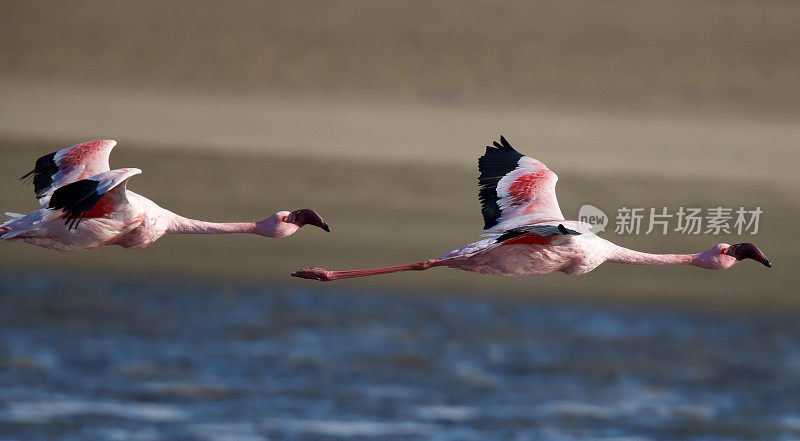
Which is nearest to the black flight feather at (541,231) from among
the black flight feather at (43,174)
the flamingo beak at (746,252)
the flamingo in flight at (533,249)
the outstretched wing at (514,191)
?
the flamingo in flight at (533,249)

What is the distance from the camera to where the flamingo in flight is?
895cm

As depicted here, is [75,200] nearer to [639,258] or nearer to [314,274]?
[314,274]

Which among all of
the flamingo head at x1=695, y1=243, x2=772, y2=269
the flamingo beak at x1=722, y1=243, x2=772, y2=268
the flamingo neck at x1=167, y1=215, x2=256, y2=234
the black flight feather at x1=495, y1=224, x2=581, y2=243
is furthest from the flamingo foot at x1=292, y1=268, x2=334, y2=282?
the flamingo beak at x1=722, y1=243, x2=772, y2=268

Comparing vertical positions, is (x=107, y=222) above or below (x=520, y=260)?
above

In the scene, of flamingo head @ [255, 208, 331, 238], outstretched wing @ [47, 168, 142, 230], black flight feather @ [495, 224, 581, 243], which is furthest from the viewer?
flamingo head @ [255, 208, 331, 238]

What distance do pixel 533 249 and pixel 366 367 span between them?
94.1 feet

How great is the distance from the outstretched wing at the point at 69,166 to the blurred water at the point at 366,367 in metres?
20.8

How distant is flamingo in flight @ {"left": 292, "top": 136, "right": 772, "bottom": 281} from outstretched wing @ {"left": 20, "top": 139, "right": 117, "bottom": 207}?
2.49 m

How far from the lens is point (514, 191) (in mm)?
9828

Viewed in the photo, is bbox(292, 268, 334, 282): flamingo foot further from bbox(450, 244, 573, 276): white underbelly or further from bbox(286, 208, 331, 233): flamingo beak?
bbox(450, 244, 573, 276): white underbelly

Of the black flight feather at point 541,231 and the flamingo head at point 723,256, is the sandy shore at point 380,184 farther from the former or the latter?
the black flight feather at point 541,231

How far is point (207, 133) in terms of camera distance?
129 ft

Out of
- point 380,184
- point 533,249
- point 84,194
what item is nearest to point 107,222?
point 84,194

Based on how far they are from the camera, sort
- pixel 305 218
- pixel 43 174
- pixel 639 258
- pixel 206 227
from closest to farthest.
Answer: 1. pixel 305 218
2. pixel 206 227
3. pixel 639 258
4. pixel 43 174
